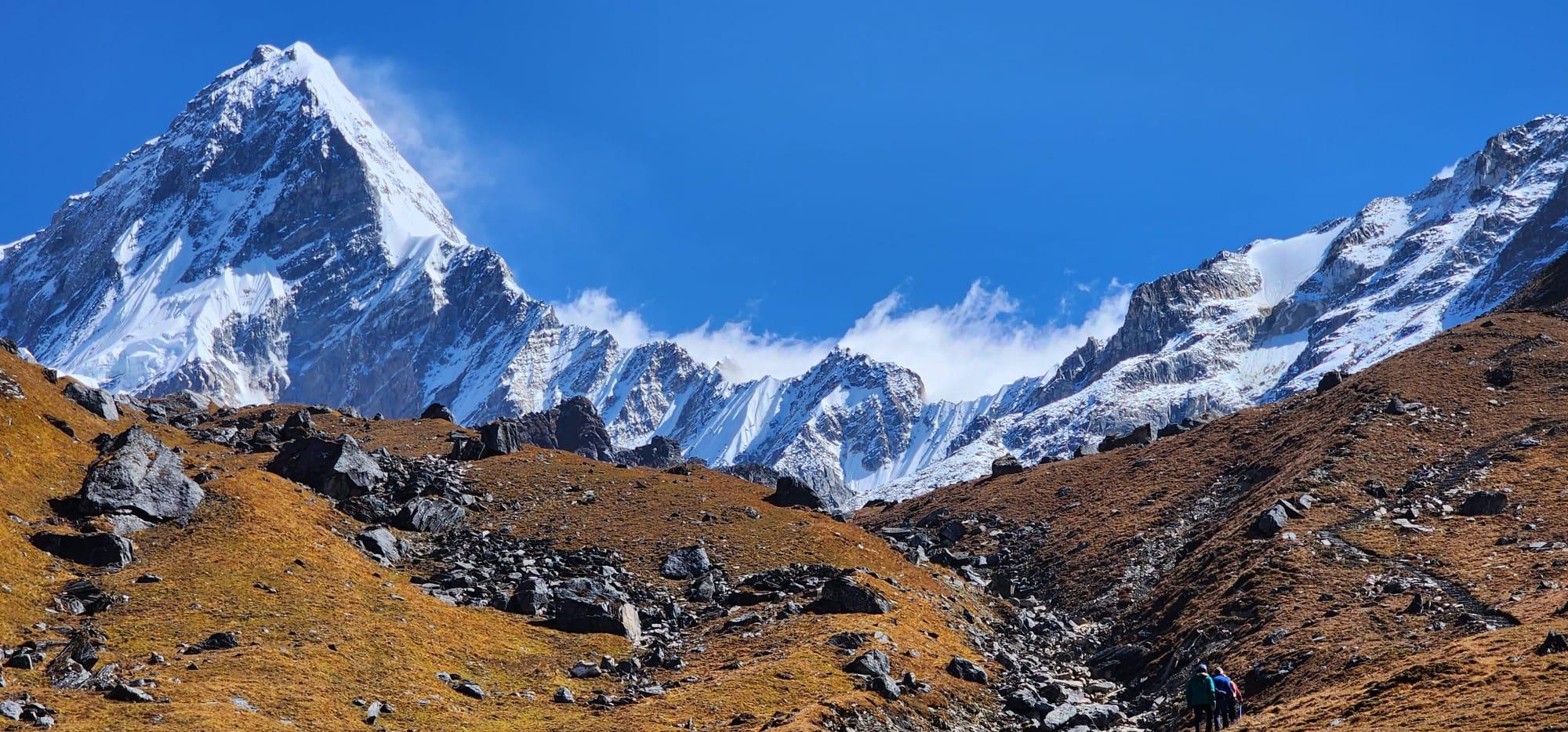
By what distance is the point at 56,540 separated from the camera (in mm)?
43188

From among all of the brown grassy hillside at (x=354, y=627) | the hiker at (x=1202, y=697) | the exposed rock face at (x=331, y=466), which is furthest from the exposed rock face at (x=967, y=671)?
the exposed rock face at (x=331, y=466)

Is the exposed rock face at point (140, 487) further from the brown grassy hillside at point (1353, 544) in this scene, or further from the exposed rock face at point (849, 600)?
the brown grassy hillside at point (1353, 544)

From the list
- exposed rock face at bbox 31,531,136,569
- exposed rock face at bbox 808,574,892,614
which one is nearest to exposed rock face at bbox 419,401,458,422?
exposed rock face at bbox 31,531,136,569

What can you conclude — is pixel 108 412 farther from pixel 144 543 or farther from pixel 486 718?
pixel 486 718

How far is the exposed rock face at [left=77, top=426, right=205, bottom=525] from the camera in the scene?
4803 cm

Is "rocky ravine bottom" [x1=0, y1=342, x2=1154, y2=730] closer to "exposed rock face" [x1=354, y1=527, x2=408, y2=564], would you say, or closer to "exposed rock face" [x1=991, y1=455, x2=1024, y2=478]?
"exposed rock face" [x1=354, y1=527, x2=408, y2=564]

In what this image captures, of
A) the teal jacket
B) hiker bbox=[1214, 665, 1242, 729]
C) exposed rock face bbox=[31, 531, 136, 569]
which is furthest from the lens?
exposed rock face bbox=[31, 531, 136, 569]

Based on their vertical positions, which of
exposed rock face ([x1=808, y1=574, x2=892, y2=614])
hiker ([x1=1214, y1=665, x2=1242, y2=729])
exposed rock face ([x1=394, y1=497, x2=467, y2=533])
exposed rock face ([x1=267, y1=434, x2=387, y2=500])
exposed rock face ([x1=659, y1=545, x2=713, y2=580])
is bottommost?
hiker ([x1=1214, y1=665, x2=1242, y2=729])

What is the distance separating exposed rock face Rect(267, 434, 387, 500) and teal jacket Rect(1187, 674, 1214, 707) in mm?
45783

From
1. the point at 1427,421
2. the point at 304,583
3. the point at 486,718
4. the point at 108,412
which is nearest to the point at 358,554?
the point at 304,583

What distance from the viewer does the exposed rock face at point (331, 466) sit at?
2426 inches

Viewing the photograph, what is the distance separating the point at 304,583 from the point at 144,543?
26.7 feet

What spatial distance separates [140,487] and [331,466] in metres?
13.6


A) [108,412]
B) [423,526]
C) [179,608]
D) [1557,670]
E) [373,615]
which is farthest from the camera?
A: [108,412]
